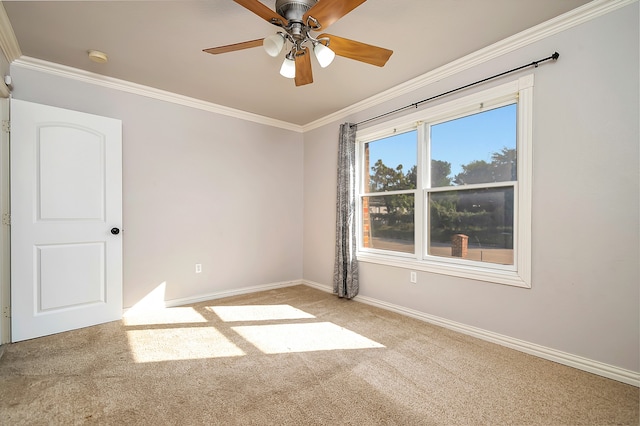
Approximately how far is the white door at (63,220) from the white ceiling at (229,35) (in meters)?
0.68

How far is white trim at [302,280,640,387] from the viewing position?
6.66ft

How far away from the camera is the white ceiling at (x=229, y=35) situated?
7.04ft

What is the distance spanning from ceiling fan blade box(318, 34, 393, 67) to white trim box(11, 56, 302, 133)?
2.47 metres

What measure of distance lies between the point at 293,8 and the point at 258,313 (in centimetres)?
293

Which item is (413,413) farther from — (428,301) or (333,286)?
(333,286)

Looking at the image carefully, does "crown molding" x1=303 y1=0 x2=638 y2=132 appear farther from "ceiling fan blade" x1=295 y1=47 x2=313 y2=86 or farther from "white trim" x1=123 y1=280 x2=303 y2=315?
"white trim" x1=123 y1=280 x2=303 y2=315

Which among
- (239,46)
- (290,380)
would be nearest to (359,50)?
(239,46)

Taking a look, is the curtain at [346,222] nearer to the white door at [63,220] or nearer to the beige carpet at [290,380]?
the beige carpet at [290,380]

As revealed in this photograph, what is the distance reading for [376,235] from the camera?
3.90 m

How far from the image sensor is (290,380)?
6.72 ft

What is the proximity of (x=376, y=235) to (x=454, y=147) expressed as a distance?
56.4 inches

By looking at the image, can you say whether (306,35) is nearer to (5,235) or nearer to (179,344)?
(179,344)

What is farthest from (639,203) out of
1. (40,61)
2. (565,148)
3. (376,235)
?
(40,61)

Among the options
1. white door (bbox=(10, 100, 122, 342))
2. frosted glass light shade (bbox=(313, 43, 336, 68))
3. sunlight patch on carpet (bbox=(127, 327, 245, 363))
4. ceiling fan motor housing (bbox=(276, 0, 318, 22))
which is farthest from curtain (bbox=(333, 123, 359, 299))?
white door (bbox=(10, 100, 122, 342))
